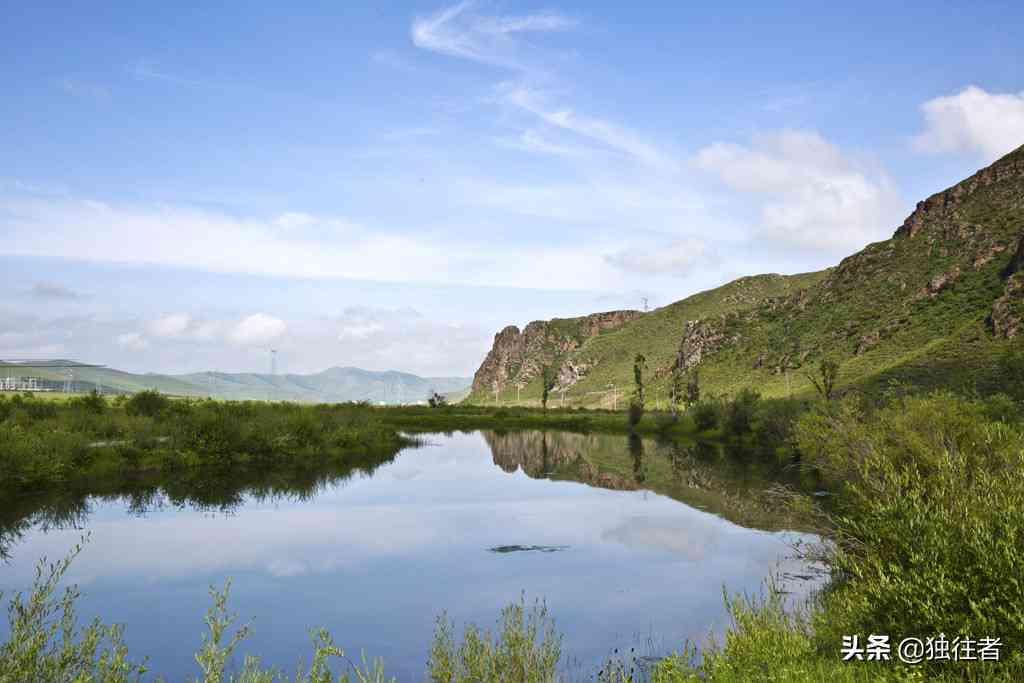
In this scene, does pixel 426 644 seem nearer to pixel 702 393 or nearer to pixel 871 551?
pixel 871 551

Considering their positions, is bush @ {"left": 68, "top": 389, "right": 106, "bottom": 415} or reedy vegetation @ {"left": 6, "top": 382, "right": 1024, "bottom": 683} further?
bush @ {"left": 68, "top": 389, "right": 106, "bottom": 415}

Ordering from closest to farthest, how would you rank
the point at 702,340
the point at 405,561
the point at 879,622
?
1. the point at 879,622
2. the point at 405,561
3. the point at 702,340

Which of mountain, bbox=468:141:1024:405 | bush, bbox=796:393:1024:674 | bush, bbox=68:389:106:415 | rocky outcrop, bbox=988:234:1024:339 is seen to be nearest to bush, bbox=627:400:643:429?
mountain, bbox=468:141:1024:405

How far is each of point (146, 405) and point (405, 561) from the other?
55784 millimetres

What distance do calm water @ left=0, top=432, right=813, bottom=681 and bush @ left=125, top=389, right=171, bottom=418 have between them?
29.0 meters

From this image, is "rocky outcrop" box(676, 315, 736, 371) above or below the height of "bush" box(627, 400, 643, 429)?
above

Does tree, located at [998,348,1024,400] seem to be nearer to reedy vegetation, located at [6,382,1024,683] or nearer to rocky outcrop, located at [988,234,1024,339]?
rocky outcrop, located at [988,234,1024,339]

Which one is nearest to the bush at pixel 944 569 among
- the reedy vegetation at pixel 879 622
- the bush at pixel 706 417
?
the reedy vegetation at pixel 879 622

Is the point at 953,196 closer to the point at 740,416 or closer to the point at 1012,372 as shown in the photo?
→ the point at 740,416

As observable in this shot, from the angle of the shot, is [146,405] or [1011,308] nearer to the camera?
[146,405]

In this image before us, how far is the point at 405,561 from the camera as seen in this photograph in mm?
33594

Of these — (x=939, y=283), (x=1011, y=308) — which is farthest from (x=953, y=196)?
(x=1011, y=308)

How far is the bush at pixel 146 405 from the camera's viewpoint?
75.9 m

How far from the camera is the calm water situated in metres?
23.3
